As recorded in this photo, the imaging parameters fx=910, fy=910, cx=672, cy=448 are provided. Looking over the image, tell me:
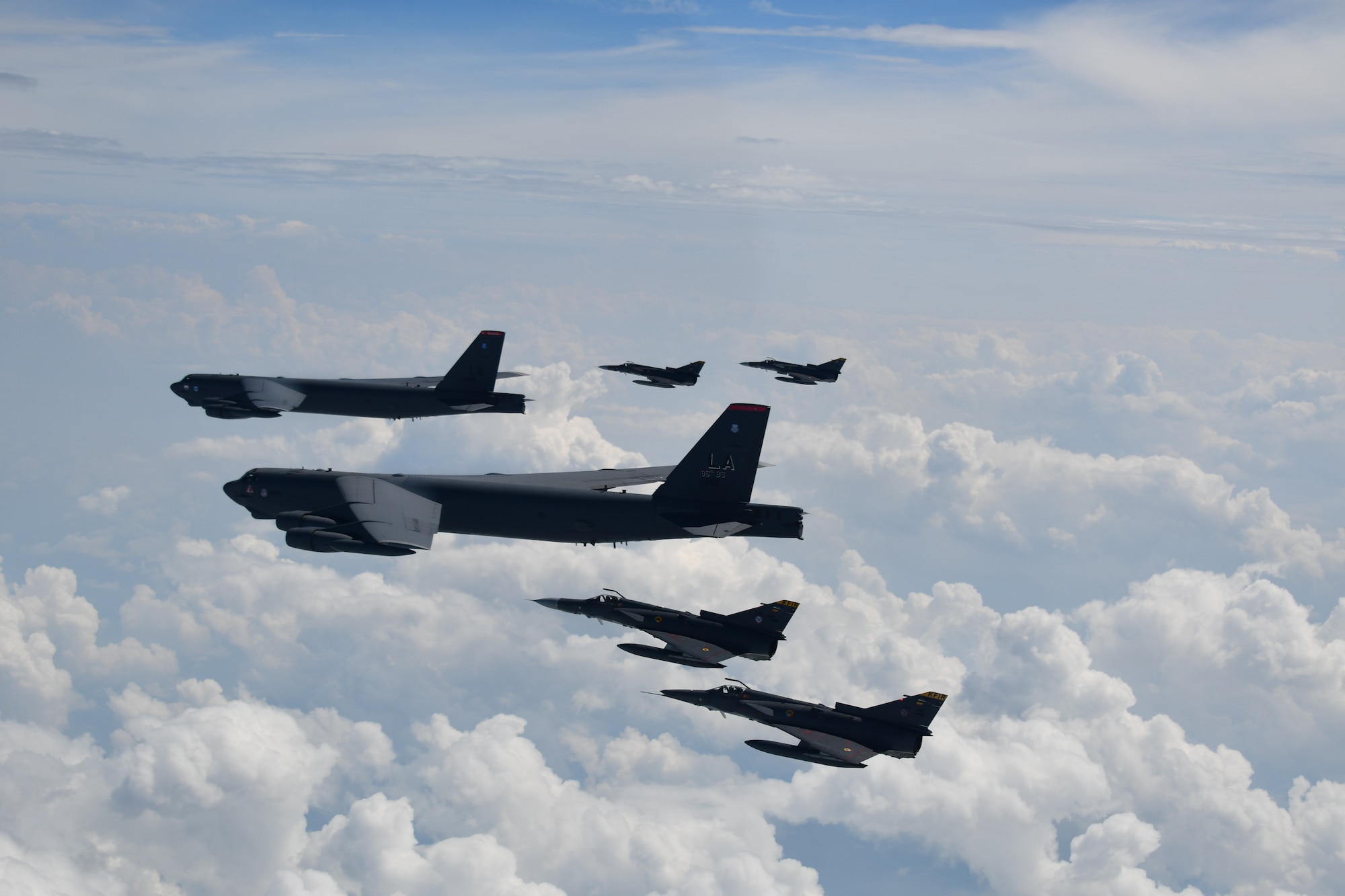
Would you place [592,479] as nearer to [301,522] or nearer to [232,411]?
[301,522]

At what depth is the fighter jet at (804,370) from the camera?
108 m

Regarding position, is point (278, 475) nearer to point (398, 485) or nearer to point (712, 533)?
point (398, 485)

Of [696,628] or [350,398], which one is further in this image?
[350,398]

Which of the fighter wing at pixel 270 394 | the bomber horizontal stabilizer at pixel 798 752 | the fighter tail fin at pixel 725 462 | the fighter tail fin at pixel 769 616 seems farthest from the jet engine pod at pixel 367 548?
the fighter wing at pixel 270 394

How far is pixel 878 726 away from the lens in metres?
52.0

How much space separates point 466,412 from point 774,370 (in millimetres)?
41438

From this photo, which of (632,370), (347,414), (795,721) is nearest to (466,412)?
(347,414)

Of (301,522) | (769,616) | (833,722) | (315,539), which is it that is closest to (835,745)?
(833,722)

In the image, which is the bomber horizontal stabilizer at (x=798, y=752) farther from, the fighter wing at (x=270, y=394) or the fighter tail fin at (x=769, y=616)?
the fighter wing at (x=270, y=394)

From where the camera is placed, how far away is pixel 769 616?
49.6 metres

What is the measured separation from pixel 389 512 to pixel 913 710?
31.5m

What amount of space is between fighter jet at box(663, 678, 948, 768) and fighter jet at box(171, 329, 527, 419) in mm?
36329

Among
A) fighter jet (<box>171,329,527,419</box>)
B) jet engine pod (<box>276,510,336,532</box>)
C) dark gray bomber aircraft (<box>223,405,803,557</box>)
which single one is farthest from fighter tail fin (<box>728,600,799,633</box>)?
fighter jet (<box>171,329,527,419</box>)

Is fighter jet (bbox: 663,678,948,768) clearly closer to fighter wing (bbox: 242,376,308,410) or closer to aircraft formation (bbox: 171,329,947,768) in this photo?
aircraft formation (bbox: 171,329,947,768)
